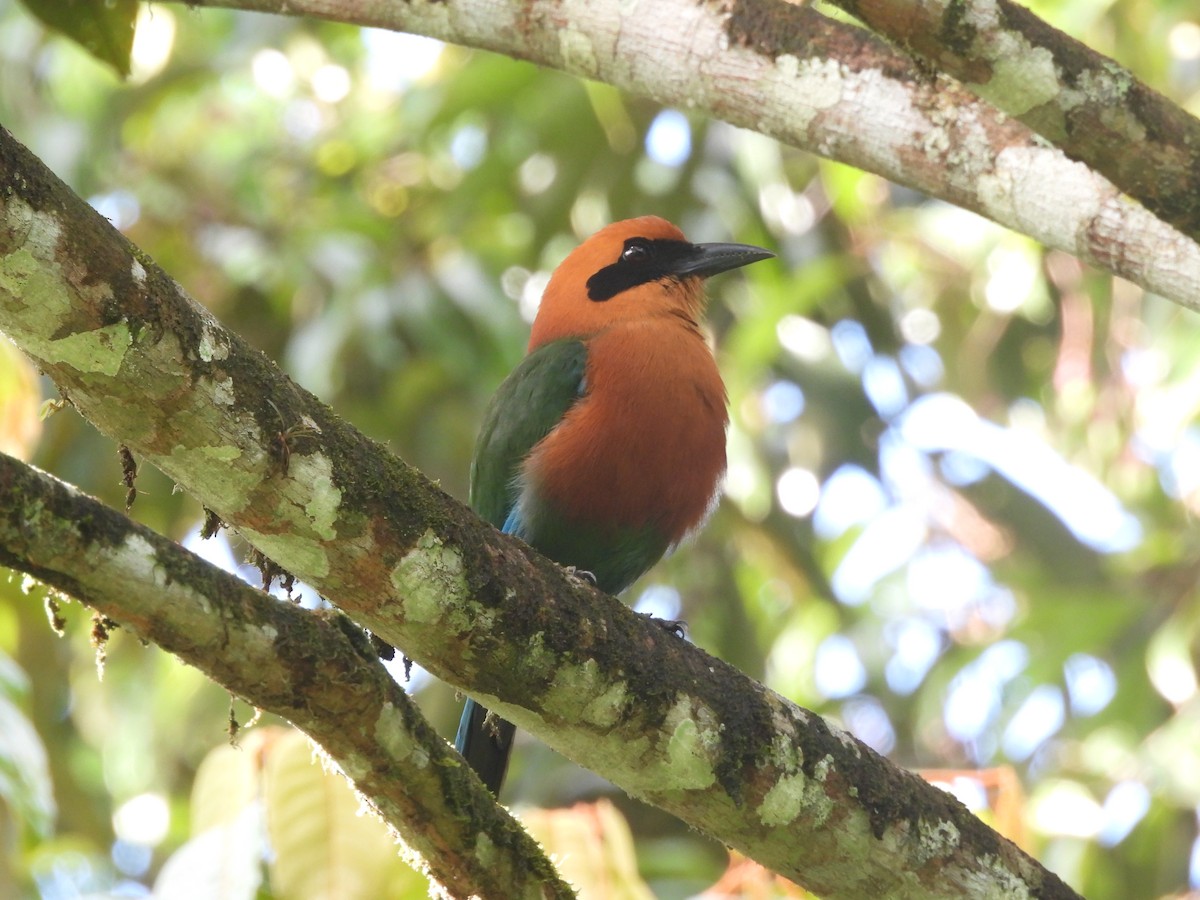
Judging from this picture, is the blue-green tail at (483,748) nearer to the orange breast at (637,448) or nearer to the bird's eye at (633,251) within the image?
the orange breast at (637,448)

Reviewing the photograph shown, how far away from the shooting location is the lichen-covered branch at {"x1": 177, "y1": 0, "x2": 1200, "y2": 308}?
3010 mm

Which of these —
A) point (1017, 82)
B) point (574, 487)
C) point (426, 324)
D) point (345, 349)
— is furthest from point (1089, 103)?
point (345, 349)

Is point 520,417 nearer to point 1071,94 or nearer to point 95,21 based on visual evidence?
point 95,21

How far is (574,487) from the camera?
383 centimetres

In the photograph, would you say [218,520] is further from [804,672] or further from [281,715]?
[804,672]

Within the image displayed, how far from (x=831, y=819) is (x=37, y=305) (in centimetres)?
166

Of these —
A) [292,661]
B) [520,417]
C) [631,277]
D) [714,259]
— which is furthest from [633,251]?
[292,661]

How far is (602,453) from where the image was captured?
3.83 meters

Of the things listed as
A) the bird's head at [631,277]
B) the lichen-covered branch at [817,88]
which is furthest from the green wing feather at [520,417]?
the lichen-covered branch at [817,88]

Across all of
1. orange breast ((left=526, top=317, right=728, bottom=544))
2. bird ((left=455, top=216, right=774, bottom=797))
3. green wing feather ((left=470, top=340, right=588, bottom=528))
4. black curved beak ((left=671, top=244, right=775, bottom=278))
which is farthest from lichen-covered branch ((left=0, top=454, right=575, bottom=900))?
black curved beak ((left=671, top=244, right=775, bottom=278))

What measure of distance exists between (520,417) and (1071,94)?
176cm

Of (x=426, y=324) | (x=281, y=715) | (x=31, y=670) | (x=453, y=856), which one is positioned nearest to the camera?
(x=281, y=715)

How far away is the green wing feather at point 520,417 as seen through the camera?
3.95 metres

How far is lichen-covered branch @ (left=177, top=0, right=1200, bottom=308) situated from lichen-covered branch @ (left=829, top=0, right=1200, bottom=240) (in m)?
0.20
